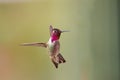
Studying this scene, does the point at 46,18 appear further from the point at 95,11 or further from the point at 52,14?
the point at 95,11

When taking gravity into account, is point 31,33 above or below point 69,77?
above

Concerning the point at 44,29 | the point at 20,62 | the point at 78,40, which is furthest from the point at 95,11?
the point at 20,62

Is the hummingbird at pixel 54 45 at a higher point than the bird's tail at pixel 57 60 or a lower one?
higher

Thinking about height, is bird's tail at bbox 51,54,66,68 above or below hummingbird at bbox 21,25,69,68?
below

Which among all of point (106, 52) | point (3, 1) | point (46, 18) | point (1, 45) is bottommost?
point (106, 52)
